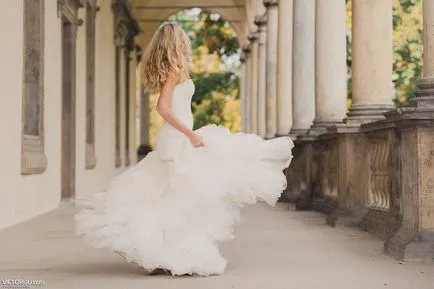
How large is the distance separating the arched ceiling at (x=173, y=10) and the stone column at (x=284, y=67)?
67.1 feet

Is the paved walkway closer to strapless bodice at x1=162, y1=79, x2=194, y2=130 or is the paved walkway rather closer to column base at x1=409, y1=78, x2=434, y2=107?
strapless bodice at x1=162, y1=79, x2=194, y2=130

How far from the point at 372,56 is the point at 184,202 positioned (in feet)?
16.1

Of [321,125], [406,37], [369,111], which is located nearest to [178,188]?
[369,111]

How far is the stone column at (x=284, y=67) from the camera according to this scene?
1848 cm

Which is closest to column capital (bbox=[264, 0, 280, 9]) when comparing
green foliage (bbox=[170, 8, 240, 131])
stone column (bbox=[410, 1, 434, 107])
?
stone column (bbox=[410, 1, 434, 107])

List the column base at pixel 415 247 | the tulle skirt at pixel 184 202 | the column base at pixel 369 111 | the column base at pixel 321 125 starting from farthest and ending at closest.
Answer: the column base at pixel 321 125 → the column base at pixel 369 111 → the column base at pixel 415 247 → the tulle skirt at pixel 184 202

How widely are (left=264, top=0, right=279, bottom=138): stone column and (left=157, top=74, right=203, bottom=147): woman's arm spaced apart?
50.5ft

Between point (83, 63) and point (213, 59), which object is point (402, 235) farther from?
point (213, 59)

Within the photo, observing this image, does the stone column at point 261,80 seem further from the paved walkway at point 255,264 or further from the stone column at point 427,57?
the stone column at point 427,57

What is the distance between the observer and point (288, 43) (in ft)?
60.8

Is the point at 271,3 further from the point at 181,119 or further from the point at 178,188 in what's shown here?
the point at 178,188

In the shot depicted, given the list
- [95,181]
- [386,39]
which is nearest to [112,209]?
[386,39]

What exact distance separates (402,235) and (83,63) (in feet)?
39.4

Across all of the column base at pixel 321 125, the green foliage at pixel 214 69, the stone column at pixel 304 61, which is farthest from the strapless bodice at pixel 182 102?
the green foliage at pixel 214 69
